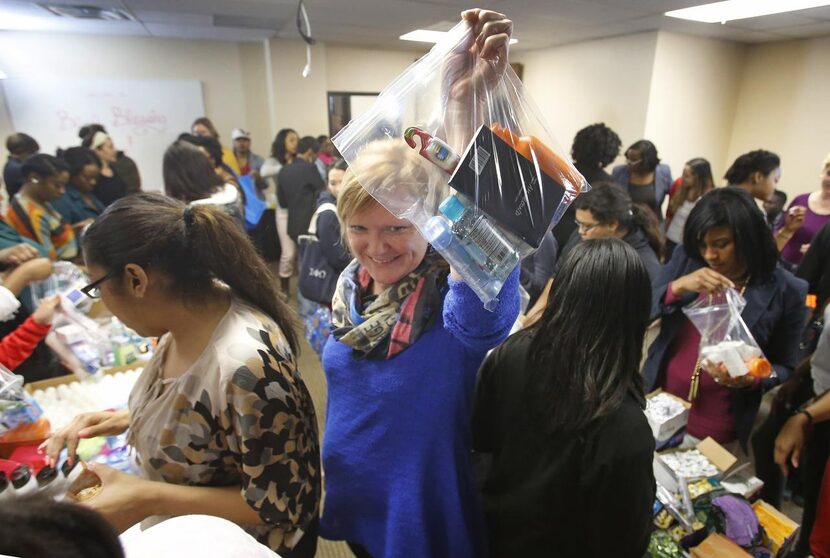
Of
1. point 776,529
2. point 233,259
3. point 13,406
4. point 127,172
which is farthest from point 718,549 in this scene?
point 127,172

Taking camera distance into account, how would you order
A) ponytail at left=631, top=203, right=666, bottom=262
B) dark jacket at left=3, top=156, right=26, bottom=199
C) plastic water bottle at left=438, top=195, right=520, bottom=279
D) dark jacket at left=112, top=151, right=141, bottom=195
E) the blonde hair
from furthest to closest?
dark jacket at left=112, top=151, right=141, bottom=195
dark jacket at left=3, top=156, right=26, bottom=199
ponytail at left=631, top=203, right=666, bottom=262
the blonde hair
plastic water bottle at left=438, top=195, right=520, bottom=279

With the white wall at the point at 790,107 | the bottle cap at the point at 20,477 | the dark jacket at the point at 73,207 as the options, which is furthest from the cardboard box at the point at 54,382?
the white wall at the point at 790,107

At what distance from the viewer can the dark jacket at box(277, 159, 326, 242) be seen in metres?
3.80

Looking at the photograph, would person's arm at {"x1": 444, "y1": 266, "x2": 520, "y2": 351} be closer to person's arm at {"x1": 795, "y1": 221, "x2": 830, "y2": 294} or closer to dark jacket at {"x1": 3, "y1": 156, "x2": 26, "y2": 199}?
person's arm at {"x1": 795, "y1": 221, "x2": 830, "y2": 294}

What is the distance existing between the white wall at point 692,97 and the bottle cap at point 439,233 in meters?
4.55

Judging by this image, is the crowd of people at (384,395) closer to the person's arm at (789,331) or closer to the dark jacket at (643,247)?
the person's arm at (789,331)

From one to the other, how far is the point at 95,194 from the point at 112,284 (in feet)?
11.7

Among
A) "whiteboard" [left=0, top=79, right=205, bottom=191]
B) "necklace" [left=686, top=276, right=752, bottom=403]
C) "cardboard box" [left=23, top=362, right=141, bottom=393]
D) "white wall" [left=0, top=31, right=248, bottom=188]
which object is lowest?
"cardboard box" [left=23, top=362, right=141, bottom=393]

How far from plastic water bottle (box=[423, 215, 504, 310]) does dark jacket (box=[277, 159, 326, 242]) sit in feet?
11.0

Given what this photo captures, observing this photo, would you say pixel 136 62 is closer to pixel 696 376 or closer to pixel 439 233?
pixel 439 233

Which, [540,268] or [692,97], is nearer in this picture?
[540,268]

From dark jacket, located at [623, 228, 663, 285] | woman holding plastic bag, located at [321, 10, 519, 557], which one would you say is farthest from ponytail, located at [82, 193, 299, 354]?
dark jacket, located at [623, 228, 663, 285]

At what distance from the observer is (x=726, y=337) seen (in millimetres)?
1355

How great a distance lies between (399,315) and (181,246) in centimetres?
48
